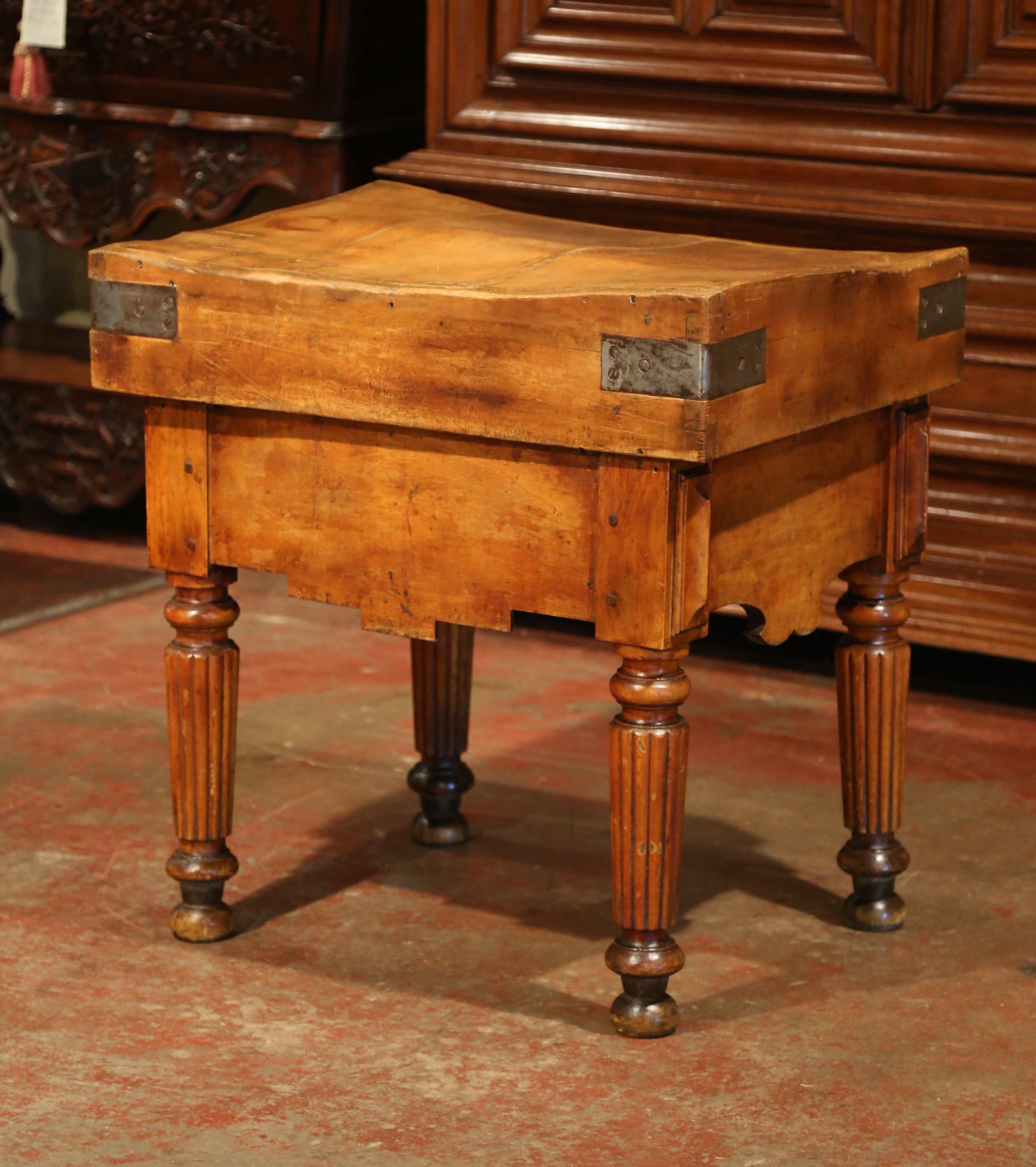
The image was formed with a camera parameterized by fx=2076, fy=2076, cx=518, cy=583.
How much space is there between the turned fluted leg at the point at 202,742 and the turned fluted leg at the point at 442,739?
0.35 m

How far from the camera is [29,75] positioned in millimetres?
3713

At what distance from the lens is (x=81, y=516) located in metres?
4.32

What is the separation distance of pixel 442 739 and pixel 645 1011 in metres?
0.61

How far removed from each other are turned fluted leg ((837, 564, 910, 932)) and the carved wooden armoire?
1784 millimetres

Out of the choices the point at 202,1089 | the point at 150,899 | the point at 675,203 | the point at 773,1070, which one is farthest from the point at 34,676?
the point at 773,1070

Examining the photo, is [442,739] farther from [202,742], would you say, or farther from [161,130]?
[161,130]

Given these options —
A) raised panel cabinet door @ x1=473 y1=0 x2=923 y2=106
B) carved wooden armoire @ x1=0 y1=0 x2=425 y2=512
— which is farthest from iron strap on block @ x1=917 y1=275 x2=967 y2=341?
carved wooden armoire @ x1=0 y1=0 x2=425 y2=512

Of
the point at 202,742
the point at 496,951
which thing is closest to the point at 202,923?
the point at 202,742

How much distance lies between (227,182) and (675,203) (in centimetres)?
101

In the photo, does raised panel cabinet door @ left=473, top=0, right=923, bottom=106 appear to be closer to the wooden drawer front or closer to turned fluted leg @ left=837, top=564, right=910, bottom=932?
turned fluted leg @ left=837, top=564, right=910, bottom=932

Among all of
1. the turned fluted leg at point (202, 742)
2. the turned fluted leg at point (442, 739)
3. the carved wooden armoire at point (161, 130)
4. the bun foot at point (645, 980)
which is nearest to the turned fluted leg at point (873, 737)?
the bun foot at point (645, 980)

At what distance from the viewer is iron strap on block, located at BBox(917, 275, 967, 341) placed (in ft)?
7.04

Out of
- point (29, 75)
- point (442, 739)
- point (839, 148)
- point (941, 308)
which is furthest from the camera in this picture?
point (29, 75)

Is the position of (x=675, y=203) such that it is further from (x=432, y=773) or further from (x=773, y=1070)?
(x=773, y=1070)
